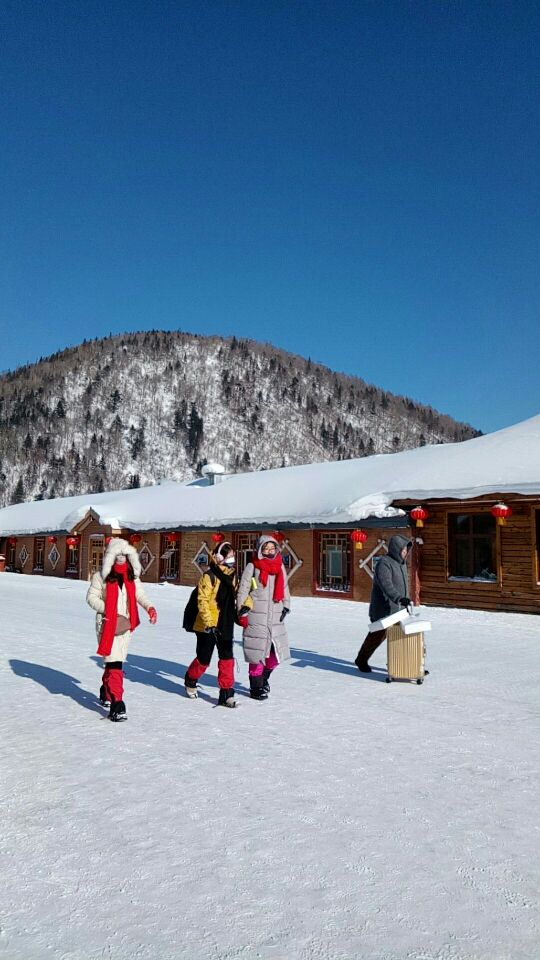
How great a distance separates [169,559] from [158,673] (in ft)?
58.4

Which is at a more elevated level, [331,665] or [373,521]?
[373,521]

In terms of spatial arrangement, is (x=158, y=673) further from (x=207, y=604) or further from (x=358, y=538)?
(x=358, y=538)

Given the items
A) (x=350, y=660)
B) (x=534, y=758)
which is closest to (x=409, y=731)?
(x=534, y=758)

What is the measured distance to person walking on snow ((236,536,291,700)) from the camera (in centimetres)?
653

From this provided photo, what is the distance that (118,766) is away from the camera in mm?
4406

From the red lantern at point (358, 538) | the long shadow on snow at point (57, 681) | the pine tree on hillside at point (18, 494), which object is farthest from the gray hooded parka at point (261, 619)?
the pine tree on hillside at point (18, 494)

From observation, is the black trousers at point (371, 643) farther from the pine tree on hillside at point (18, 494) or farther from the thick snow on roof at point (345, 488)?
the pine tree on hillside at point (18, 494)

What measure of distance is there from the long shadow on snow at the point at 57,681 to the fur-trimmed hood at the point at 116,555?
129 cm

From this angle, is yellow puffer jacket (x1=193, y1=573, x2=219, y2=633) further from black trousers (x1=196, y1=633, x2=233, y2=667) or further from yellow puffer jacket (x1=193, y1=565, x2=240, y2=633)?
black trousers (x1=196, y1=633, x2=233, y2=667)

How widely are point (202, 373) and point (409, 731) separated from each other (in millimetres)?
148013

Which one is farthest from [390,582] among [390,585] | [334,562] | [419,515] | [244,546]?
[244,546]

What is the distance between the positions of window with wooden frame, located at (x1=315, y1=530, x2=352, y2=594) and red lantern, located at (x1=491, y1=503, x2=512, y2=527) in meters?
5.21

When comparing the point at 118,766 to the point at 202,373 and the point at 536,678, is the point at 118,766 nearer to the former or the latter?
the point at 536,678

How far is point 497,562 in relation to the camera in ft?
50.6
